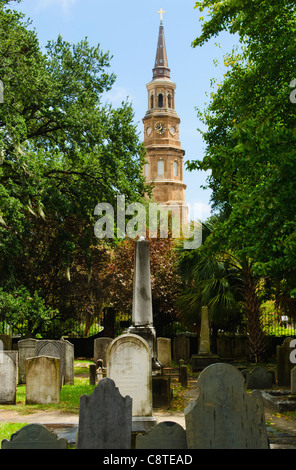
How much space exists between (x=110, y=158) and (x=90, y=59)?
4.56 meters

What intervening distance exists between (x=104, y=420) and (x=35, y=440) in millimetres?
706

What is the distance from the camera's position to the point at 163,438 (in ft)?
15.5

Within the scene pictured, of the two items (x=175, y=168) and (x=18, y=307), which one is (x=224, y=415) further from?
(x=175, y=168)

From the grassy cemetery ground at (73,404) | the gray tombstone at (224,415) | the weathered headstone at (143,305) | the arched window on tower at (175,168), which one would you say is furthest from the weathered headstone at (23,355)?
the arched window on tower at (175,168)

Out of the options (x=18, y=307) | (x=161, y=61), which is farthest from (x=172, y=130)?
(x=18, y=307)

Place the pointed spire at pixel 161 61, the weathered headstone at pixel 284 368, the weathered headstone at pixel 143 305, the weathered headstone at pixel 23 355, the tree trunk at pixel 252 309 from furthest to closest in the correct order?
the pointed spire at pixel 161 61 < the tree trunk at pixel 252 309 < the weathered headstone at pixel 23 355 < the weathered headstone at pixel 284 368 < the weathered headstone at pixel 143 305

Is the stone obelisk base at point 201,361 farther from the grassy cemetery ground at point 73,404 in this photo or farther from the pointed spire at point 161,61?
the pointed spire at point 161,61

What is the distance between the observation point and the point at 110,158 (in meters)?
19.2

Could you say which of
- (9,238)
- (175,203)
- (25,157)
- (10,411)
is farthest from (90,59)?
(175,203)

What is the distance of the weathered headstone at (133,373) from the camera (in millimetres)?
8320

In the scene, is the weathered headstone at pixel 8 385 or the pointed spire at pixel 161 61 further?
the pointed spire at pixel 161 61

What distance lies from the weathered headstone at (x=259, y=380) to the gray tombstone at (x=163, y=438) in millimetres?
8066

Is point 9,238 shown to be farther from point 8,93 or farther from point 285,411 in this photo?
point 285,411
